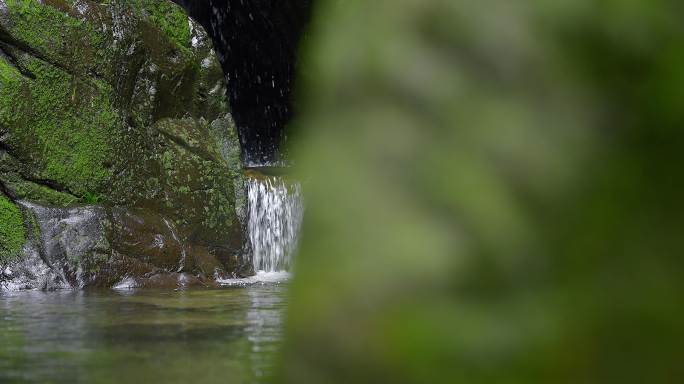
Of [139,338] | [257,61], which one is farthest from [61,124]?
[257,61]

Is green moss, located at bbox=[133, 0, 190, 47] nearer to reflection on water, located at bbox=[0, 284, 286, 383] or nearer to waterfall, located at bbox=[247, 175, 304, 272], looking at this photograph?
waterfall, located at bbox=[247, 175, 304, 272]

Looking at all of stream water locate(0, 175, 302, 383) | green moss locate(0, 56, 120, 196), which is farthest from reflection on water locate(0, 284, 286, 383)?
green moss locate(0, 56, 120, 196)

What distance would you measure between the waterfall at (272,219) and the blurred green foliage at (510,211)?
1010cm

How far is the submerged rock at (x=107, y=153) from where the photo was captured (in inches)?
318

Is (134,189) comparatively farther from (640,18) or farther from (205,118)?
(640,18)

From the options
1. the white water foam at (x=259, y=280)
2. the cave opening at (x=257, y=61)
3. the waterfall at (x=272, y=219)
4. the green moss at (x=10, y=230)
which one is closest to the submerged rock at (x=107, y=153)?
the green moss at (x=10, y=230)

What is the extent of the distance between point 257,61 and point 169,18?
Answer: 19.3 feet

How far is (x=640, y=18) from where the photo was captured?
57 centimetres

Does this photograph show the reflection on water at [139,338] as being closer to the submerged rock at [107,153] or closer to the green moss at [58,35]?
the submerged rock at [107,153]

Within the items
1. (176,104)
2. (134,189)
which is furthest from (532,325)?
(176,104)

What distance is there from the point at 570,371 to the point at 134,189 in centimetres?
860

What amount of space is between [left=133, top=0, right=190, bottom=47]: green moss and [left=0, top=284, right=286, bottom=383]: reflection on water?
381 cm

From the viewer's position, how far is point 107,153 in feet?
28.9

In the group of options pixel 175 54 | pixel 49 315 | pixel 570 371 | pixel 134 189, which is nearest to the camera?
pixel 570 371
